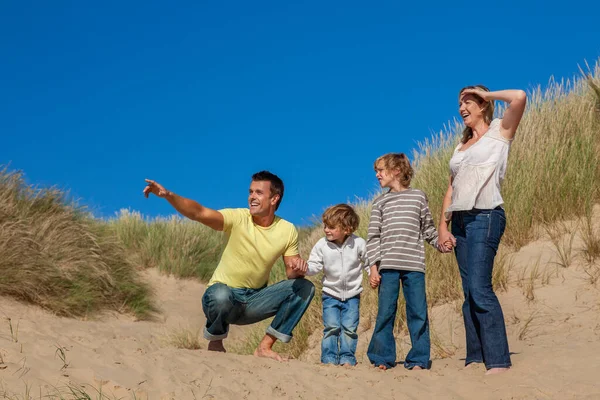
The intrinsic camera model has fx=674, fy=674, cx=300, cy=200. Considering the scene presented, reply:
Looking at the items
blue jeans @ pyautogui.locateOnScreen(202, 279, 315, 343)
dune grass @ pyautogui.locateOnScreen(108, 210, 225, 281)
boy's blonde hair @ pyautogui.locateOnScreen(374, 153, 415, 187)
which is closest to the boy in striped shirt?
boy's blonde hair @ pyautogui.locateOnScreen(374, 153, 415, 187)

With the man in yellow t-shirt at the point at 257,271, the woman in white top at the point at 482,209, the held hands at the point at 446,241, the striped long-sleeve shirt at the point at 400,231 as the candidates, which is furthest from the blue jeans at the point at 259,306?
the woman in white top at the point at 482,209

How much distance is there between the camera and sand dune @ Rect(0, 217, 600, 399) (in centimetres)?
400

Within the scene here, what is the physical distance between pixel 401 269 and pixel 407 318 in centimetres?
39

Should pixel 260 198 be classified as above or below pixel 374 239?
above

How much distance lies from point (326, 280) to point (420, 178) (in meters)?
4.30

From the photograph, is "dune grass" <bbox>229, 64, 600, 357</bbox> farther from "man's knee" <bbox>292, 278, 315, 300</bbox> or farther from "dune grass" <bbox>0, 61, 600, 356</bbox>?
"man's knee" <bbox>292, 278, 315, 300</bbox>

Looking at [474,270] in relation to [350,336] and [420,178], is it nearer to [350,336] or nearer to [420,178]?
[350,336]

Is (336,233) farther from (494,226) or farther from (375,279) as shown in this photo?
(494,226)

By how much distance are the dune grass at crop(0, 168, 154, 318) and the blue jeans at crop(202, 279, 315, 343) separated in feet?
14.6

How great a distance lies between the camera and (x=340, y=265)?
539 centimetres

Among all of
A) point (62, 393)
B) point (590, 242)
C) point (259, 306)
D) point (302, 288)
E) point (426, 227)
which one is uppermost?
point (590, 242)

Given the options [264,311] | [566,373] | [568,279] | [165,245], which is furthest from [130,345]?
[165,245]

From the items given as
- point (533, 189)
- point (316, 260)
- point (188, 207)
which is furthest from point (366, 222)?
point (188, 207)

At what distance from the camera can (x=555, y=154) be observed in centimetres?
799
